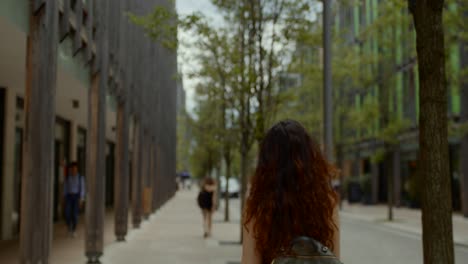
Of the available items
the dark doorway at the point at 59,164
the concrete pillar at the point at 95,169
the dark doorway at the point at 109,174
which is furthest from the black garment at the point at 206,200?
the dark doorway at the point at 109,174

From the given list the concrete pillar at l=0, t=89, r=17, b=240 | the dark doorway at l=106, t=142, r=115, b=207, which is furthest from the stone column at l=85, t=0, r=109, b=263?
the dark doorway at l=106, t=142, r=115, b=207

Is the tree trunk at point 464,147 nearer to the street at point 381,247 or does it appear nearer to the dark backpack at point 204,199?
the street at point 381,247

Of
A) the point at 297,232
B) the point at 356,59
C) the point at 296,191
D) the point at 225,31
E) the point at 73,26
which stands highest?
the point at 356,59

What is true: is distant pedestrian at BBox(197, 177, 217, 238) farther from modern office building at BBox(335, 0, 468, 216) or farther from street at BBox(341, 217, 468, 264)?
modern office building at BBox(335, 0, 468, 216)

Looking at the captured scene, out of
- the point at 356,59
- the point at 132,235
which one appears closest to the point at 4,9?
the point at 132,235

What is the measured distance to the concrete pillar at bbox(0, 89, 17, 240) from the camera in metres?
14.7

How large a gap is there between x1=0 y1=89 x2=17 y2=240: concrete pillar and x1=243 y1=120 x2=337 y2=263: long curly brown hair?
1295cm

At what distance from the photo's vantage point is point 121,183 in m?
15.2

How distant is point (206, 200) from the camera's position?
56.3ft

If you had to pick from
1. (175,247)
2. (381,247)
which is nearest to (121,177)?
(175,247)

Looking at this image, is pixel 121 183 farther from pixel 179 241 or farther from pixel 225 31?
pixel 225 31

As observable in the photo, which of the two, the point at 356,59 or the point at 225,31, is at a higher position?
the point at 356,59

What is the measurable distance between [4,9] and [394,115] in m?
21.8

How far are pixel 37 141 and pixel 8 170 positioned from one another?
26.5ft
